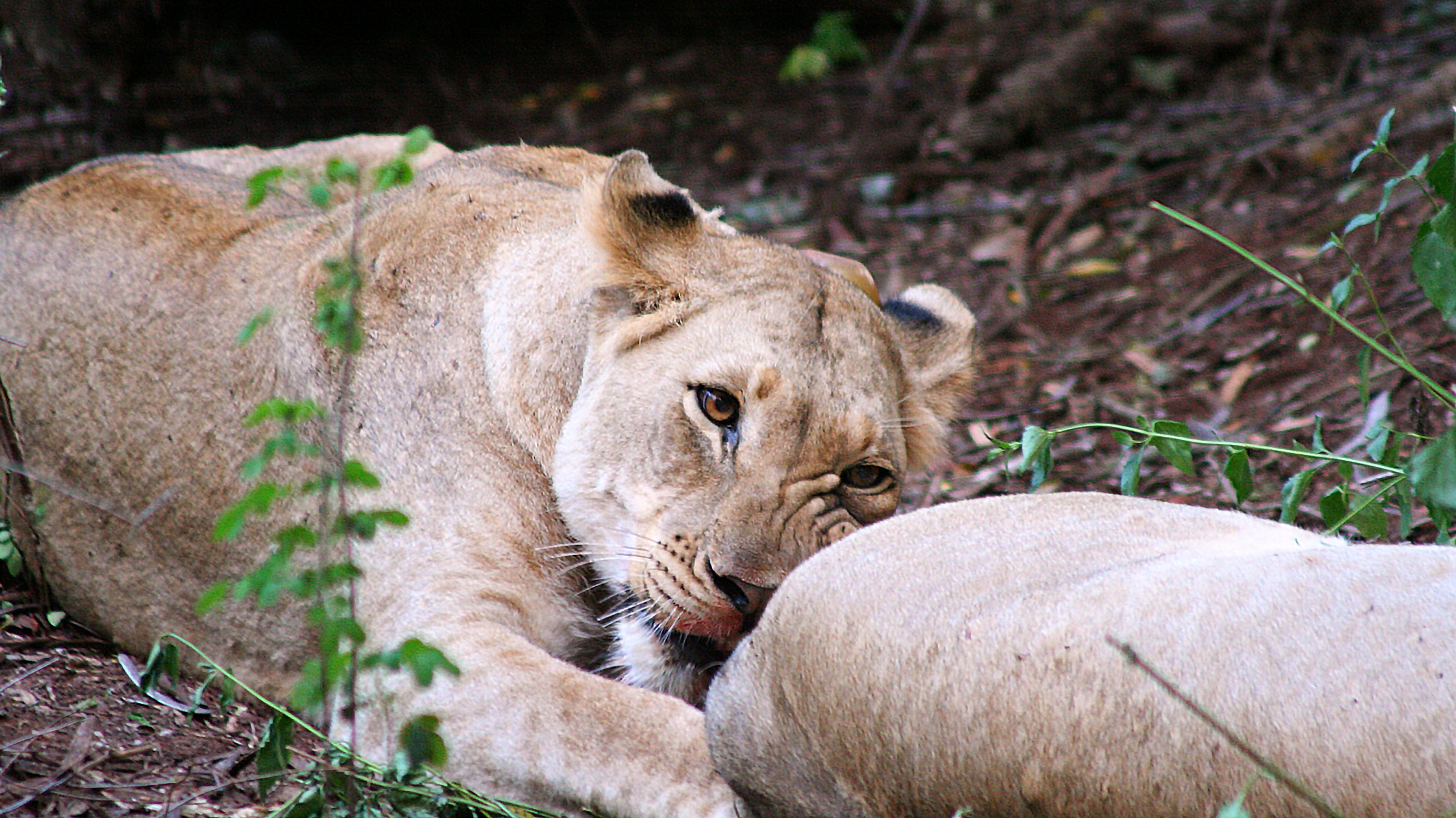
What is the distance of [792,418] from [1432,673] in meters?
1.63

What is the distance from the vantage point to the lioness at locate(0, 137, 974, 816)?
3.03m

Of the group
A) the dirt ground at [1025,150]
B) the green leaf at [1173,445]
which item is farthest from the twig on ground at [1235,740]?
the dirt ground at [1025,150]

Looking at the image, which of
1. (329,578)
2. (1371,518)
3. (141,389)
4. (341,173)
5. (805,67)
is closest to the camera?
(329,578)

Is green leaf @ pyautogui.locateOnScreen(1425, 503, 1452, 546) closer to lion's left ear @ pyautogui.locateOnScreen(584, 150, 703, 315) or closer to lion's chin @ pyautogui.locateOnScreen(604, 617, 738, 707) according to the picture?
lion's chin @ pyautogui.locateOnScreen(604, 617, 738, 707)

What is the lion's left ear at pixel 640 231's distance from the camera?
3.53 metres

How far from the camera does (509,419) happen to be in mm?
3514

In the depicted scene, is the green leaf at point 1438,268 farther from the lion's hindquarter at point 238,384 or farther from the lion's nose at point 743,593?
the lion's hindquarter at point 238,384

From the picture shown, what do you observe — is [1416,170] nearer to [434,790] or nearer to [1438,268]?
[1438,268]

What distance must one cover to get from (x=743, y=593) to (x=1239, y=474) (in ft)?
4.39

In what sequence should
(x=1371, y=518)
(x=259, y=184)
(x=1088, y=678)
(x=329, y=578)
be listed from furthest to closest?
(x=1371, y=518), (x=259, y=184), (x=329, y=578), (x=1088, y=678)

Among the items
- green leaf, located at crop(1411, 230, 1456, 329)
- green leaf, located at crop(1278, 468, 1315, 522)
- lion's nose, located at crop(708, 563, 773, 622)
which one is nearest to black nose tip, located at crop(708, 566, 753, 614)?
lion's nose, located at crop(708, 563, 773, 622)

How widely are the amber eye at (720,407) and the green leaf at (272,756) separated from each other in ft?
3.84

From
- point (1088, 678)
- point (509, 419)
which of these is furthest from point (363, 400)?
point (1088, 678)

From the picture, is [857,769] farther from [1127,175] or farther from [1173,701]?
[1127,175]
